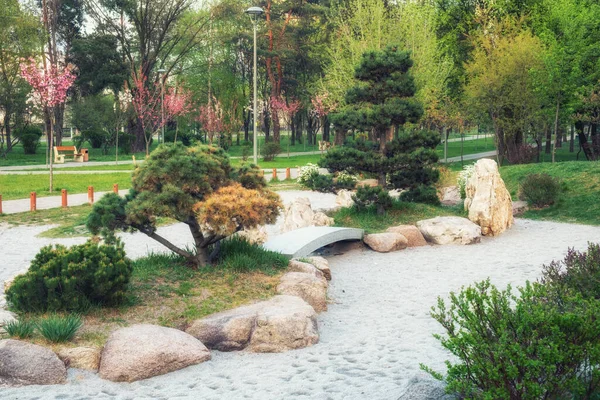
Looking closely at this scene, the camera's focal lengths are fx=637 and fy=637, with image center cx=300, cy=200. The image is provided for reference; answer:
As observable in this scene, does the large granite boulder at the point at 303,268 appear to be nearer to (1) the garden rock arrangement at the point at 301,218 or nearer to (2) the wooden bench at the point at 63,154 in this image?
(1) the garden rock arrangement at the point at 301,218

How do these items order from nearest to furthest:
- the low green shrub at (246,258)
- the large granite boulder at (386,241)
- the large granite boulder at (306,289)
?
1. the large granite boulder at (306,289)
2. the low green shrub at (246,258)
3. the large granite boulder at (386,241)

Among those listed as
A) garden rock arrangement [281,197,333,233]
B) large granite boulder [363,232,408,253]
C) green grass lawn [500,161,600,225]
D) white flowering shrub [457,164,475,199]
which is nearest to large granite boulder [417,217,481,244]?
large granite boulder [363,232,408,253]

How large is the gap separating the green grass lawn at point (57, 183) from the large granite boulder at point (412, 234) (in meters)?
13.2

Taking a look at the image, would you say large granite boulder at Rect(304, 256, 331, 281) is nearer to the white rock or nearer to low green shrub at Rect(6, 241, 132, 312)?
the white rock

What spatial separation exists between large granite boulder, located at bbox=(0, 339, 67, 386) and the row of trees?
11345 mm

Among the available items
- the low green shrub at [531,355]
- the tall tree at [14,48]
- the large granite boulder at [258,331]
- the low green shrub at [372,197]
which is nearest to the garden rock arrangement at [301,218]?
the low green shrub at [372,197]

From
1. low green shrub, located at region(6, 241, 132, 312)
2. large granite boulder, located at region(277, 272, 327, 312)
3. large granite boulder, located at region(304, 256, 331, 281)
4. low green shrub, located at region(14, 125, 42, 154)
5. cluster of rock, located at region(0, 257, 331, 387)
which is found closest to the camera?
cluster of rock, located at region(0, 257, 331, 387)

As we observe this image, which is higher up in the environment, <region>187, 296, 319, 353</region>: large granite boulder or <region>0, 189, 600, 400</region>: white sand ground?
<region>187, 296, 319, 353</region>: large granite boulder

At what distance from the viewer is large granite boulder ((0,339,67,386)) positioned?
625 centimetres

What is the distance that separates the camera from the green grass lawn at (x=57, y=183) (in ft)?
75.7

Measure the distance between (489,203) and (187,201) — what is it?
911 centimetres

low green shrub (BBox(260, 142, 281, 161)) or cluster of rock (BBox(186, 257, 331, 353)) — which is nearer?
cluster of rock (BBox(186, 257, 331, 353))

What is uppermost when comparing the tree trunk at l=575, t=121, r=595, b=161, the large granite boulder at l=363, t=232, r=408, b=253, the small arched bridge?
the tree trunk at l=575, t=121, r=595, b=161

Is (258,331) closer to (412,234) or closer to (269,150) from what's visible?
(412,234)
